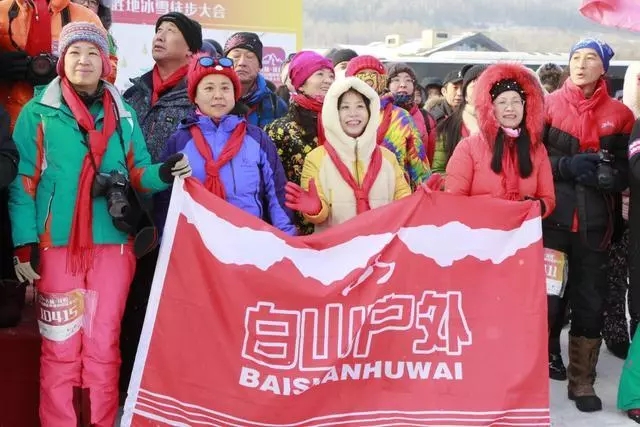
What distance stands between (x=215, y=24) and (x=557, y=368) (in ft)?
21.8

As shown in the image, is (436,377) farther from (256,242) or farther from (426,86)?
(426,86)

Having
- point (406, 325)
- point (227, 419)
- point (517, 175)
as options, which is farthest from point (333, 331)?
point (517, 175)

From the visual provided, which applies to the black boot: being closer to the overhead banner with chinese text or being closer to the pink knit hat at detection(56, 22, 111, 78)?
the pink knit hat at detection(56, 22, 111, 78)

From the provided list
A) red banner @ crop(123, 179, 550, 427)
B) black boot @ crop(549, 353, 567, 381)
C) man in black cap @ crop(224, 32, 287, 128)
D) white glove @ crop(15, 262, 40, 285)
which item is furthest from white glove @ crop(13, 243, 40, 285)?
black boot @ crop(549, 353, 567, 381)

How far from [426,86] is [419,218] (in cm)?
778

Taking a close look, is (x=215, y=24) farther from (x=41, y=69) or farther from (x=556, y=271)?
(x=556, y=271)

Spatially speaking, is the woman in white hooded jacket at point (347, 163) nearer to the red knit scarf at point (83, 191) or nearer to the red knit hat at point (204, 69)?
the red knit hat at point (204, 69)

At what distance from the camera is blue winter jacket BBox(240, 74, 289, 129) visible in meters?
5.04

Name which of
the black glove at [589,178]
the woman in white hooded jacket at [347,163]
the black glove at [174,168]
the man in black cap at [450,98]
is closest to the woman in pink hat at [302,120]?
the woman in white hooded jacket at [347,163]

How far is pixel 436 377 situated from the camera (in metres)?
3.60

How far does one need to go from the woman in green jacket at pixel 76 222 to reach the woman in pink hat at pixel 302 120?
93 centimetres

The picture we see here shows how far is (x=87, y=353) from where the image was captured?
3.52 meters

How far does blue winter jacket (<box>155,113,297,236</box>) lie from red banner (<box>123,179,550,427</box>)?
192mm

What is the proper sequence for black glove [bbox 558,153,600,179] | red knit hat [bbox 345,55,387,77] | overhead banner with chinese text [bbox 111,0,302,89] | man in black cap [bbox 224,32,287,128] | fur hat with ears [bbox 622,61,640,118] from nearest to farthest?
black glove [bbox 558,153,600,179], fur hat with ears [bbox 622,61,640,118], man in black cap [bbox 224,32,287,128], red knit hat [bbox 345,55,387,77], overhead banner with chinese text [bbox 111,0,302,89]
